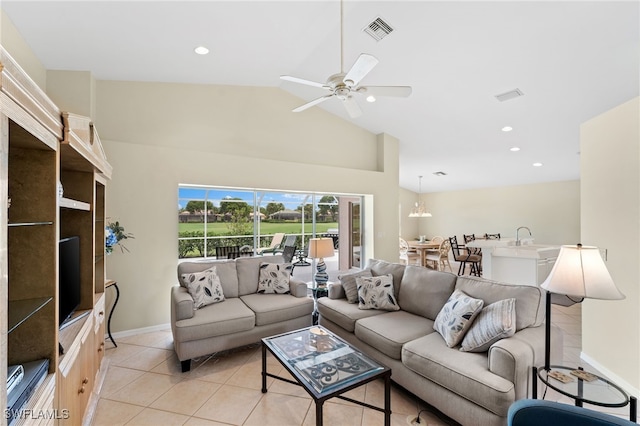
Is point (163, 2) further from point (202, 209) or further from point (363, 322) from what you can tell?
point (363, 322)

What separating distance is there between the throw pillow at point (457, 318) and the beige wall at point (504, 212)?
6764 millimetres

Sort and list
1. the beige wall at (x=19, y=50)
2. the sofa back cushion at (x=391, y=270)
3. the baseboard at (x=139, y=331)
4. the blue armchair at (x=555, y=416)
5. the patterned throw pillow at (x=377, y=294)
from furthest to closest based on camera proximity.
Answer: the baseboard at (x=139, y=331)
the sofa back cushion at (x=391, y=270)
the patterned throw pillow at (x=377, y=294)
the beige wall at (x=19, y=50)
the blue armchair at (x=555, y=416)

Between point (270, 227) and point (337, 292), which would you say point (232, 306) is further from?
point (270, 227)

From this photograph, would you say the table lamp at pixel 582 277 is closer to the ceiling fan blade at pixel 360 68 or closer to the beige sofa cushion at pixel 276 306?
the ceiling fan blade at pixel 360 68

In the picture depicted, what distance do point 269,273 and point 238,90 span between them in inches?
119

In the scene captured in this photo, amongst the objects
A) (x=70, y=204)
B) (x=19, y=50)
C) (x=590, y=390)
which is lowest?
(x=590, y=390)

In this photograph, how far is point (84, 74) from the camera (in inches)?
139

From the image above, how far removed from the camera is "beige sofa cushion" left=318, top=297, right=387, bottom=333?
303 cm

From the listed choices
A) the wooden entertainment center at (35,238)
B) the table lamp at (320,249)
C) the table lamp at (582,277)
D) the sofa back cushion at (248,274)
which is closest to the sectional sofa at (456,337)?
the table lamp at (582,277)

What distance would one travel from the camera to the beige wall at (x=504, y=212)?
7223 millimetres

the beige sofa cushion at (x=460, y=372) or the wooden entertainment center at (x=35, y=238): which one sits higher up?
the wooden entertainment center at (x=35, y=238)

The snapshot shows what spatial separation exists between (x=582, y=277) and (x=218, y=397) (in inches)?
111

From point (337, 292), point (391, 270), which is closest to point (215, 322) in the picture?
point (337, 292)

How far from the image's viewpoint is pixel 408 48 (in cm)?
336
